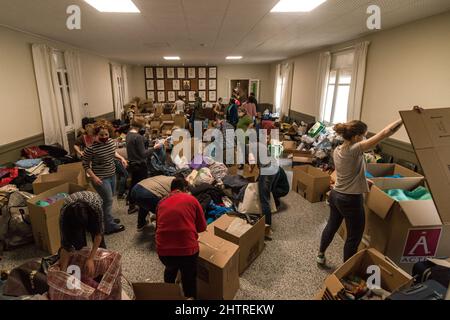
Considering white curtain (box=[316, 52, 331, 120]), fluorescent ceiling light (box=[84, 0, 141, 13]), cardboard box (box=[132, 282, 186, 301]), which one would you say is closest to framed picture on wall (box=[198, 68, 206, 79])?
white curtain (box=[316, 52, 331, 120])

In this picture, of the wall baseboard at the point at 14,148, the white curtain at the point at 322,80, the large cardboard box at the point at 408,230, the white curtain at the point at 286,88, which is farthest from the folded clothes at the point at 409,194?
the white curtain at the point at 286,88

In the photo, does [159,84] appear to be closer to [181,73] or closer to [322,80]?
[181,73]

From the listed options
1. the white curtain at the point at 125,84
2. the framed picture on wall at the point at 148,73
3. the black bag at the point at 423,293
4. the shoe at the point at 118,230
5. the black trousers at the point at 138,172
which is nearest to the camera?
the black bag at the point at 423,293

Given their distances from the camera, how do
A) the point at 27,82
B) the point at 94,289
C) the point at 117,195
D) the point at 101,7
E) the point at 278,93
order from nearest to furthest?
1. the point at 94,289
2. the point at 101,7
3. the point at 117,195
4. the point at 27,82
5. the point at 278,93

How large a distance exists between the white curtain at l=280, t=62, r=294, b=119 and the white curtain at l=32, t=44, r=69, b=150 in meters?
6.49

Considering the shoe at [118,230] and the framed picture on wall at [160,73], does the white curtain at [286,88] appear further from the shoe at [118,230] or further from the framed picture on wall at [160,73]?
the shoe at [118,230]

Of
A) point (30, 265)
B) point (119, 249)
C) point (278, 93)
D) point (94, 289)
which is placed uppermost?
point (278, 93)

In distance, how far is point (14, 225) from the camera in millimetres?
2586

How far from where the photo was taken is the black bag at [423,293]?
149 centimetres

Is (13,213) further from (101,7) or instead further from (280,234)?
(280,234)

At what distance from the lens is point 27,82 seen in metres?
4.11

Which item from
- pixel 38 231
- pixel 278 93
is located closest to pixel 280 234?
pixel 38 231

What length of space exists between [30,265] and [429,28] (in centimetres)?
487

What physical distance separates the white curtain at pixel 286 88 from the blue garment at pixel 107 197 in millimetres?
6965
